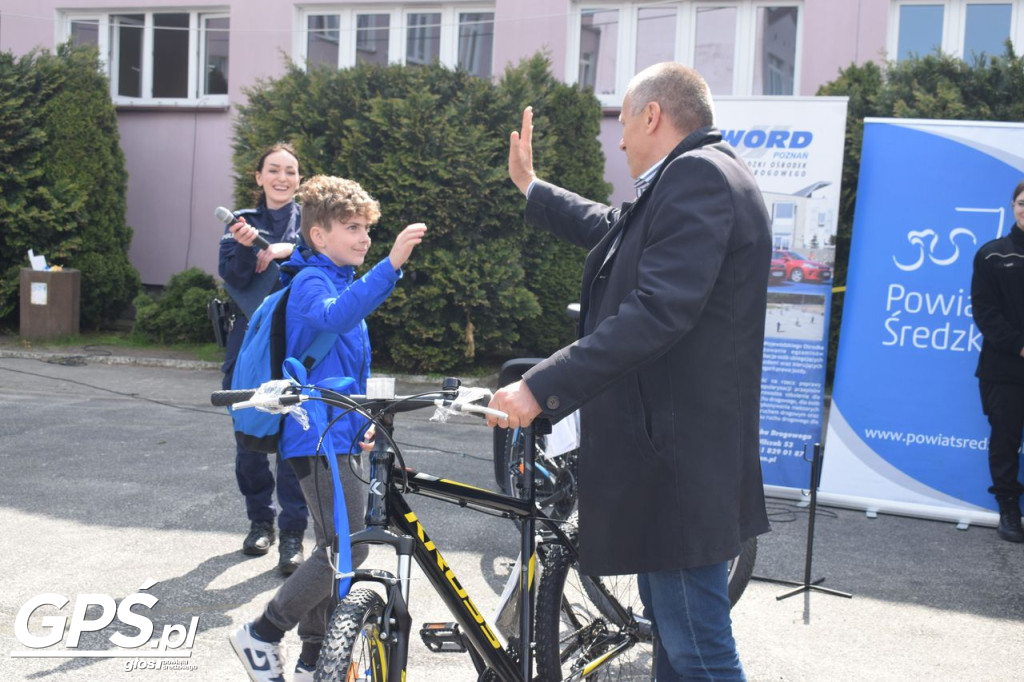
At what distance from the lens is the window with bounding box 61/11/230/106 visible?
46.2ft

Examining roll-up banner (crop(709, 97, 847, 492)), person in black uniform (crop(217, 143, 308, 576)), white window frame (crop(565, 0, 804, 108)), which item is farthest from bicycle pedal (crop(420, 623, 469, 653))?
white window frame (crop(565, 0, 804, 108))

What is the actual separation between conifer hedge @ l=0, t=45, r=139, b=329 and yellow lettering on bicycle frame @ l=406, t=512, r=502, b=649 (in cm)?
1043

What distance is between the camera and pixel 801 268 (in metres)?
6.58

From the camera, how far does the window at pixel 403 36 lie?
43.6 feet

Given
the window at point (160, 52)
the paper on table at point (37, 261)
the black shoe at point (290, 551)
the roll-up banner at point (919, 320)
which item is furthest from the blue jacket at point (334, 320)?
the window at point (160, 52)

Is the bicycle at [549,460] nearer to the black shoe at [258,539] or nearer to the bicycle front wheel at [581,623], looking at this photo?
the bicycle front wheel at [581,623]

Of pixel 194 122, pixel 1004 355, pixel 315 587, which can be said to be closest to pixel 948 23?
pixel 1004 355

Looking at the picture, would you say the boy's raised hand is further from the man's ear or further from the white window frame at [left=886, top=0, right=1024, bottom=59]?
the white window frame at [left=886, top=0, right=1024, bottom=59]

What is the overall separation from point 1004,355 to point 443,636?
4180mm

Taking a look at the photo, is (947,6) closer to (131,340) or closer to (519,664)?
(131,340)

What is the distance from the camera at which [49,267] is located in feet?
40.3

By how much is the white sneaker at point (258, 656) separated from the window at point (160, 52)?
11390mm

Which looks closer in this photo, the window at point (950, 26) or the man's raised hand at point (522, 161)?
the man's raised hand at point (522, 161)

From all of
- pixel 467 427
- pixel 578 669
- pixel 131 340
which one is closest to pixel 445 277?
pixel 467 427
